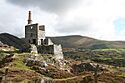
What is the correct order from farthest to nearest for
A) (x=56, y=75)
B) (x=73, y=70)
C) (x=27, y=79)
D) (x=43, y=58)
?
(x=73, y=70) < (x=43, y=58) < (x=56, y=75) < (x=27, y=79)

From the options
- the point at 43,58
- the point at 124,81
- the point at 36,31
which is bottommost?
the point at 124,81

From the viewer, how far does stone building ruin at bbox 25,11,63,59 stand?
338 feet

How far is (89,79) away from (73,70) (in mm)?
18553

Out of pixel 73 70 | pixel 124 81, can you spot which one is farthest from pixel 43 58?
pixel 124 81

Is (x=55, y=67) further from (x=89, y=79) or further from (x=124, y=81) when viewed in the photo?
(x=124, y=81)

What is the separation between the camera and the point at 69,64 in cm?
10525

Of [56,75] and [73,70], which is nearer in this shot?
[56,75]

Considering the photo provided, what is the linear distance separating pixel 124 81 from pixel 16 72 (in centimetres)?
3194

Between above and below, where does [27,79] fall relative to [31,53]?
below

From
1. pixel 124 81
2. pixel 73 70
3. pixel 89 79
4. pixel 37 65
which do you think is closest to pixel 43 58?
pixel 37 65

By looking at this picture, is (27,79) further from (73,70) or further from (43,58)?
(73,70)

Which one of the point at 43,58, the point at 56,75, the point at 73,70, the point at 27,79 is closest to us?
the point at 27,79

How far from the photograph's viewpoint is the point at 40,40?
107m

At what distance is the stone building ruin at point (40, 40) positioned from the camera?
10312cm
